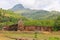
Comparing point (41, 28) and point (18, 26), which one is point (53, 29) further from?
point (18, 26)

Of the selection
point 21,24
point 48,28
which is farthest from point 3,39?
point 48,28

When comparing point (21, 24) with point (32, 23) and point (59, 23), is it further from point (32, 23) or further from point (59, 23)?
point (59, 23)

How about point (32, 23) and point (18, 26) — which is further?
point (32, 23)

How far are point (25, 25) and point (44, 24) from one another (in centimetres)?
625

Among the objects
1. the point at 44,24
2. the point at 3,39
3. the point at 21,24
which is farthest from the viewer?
the point at 44,24

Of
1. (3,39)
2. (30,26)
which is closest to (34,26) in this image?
(30,26)

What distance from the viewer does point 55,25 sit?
2472 inches

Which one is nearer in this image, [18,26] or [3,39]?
[3,39]

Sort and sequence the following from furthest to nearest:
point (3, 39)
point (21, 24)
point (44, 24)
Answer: point (44, 24) → point (21, 24) → point (3, 39)

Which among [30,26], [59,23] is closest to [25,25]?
[30,26]

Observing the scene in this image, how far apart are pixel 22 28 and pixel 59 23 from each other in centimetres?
1157

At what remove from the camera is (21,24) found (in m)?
62.1

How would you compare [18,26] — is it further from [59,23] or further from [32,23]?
[59,23]

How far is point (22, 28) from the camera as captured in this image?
62.4 m
